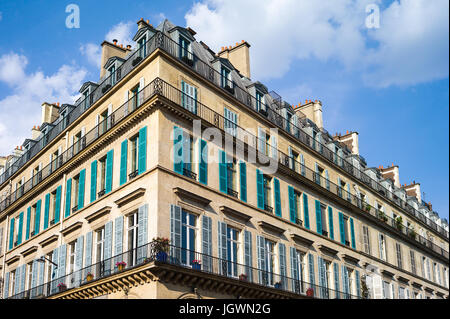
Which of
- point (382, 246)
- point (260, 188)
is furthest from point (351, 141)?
point (260, 188)

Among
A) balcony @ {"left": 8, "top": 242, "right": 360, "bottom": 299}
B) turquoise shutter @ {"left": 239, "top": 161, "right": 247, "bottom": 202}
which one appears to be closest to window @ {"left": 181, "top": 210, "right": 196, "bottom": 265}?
balcony @ {"left": 8, "top": 242, "right": 360, "bottom": 299}

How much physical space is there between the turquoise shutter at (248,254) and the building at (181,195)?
66 mm

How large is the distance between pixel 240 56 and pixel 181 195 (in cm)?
1373

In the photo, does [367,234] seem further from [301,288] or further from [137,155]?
[137,155]

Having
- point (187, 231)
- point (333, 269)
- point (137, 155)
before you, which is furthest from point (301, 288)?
point (137, 155)

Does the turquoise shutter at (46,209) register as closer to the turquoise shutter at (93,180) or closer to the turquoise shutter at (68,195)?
the turquoise shutter at (68,195)

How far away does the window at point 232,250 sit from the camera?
23.7 m

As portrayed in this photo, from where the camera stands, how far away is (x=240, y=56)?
3362 centimetres

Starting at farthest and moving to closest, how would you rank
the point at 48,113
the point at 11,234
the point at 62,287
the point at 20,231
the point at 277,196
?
the point at 48,113 → the point at 11,234 → the point at 20,231 → the point at 277,196 → the point at 62,287

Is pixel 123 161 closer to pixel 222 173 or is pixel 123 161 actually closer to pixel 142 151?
pixel 142 151

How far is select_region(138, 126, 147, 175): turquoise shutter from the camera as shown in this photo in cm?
2270

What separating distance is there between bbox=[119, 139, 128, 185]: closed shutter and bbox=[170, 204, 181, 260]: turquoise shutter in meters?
3.03

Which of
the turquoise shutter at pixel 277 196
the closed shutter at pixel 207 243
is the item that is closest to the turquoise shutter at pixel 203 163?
the closed shutter at pixel 207 243

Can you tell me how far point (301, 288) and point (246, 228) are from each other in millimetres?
4992
